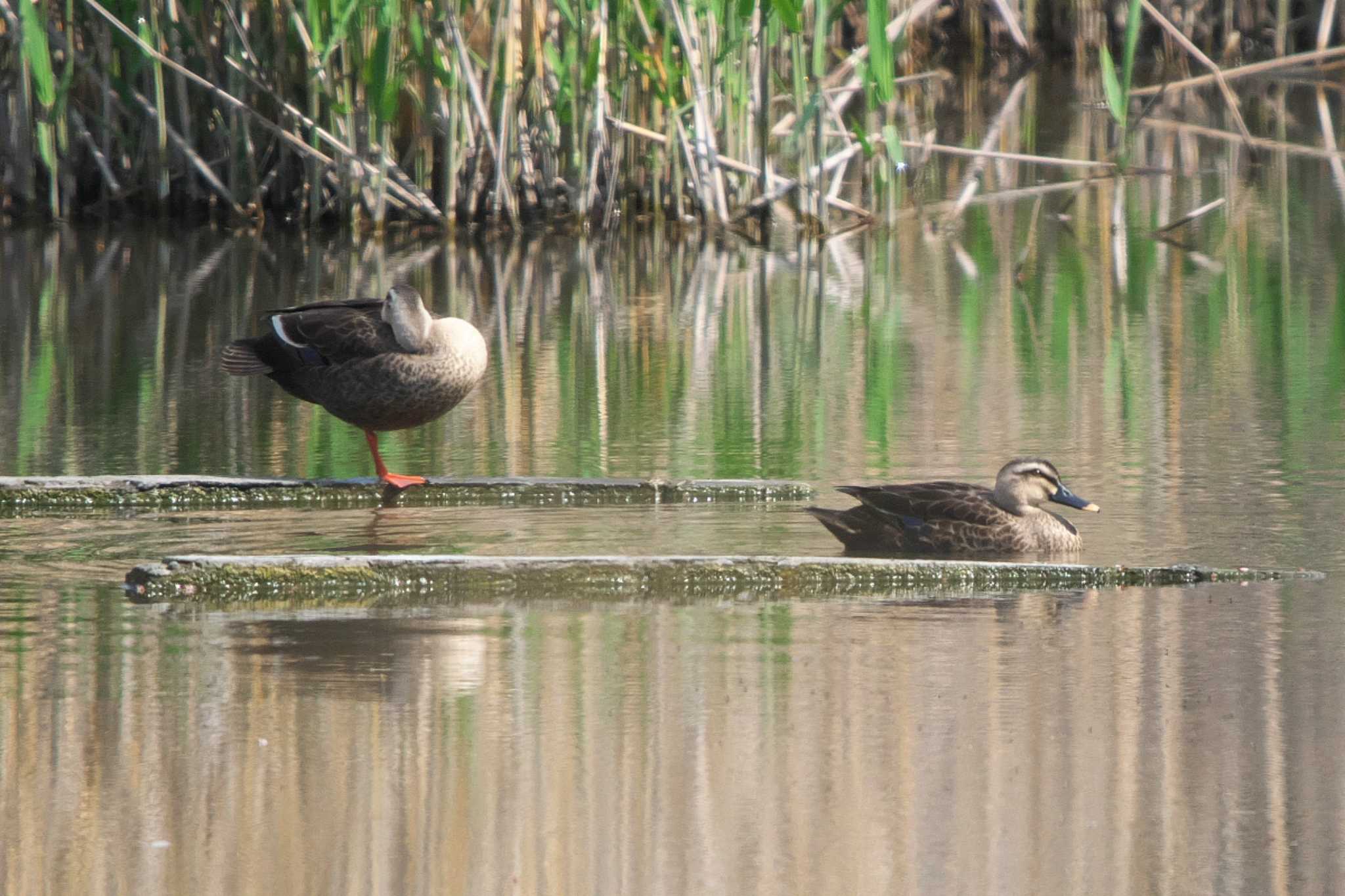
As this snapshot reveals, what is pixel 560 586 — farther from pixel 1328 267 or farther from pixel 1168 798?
pixel 1328 267

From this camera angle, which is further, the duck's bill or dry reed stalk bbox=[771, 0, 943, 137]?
dry reed stalk bbox=[771, 0, 943, 137]

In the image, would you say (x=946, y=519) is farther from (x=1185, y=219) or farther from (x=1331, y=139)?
(x=1331, y=139)

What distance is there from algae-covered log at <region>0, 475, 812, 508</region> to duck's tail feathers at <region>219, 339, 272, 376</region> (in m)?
0.80

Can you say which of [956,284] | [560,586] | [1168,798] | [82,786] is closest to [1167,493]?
[560,586]

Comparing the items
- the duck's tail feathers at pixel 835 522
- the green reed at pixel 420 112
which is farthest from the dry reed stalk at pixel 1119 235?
the duck's tail feathers at pixel 835 522

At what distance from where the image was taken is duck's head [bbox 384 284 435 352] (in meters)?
8.10

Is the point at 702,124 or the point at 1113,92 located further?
the point at 702,124

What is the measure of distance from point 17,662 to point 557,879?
6.75 feet

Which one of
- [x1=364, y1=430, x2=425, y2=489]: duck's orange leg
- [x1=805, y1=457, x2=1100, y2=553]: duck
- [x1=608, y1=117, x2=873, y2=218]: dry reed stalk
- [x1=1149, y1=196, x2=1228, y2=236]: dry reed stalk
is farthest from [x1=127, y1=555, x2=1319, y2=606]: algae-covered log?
[x1=1149, y1=196, x2=1228, y2=236]: dry reed stalk

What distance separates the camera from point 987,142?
866 inches

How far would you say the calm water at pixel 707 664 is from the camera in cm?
440

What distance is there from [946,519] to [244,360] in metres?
2.96

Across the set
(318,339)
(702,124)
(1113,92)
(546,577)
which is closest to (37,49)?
(702,124)

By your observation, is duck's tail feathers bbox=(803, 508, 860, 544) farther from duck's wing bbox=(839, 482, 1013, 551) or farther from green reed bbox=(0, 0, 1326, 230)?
green reed bbox=(0, 0, 1326, 230)
